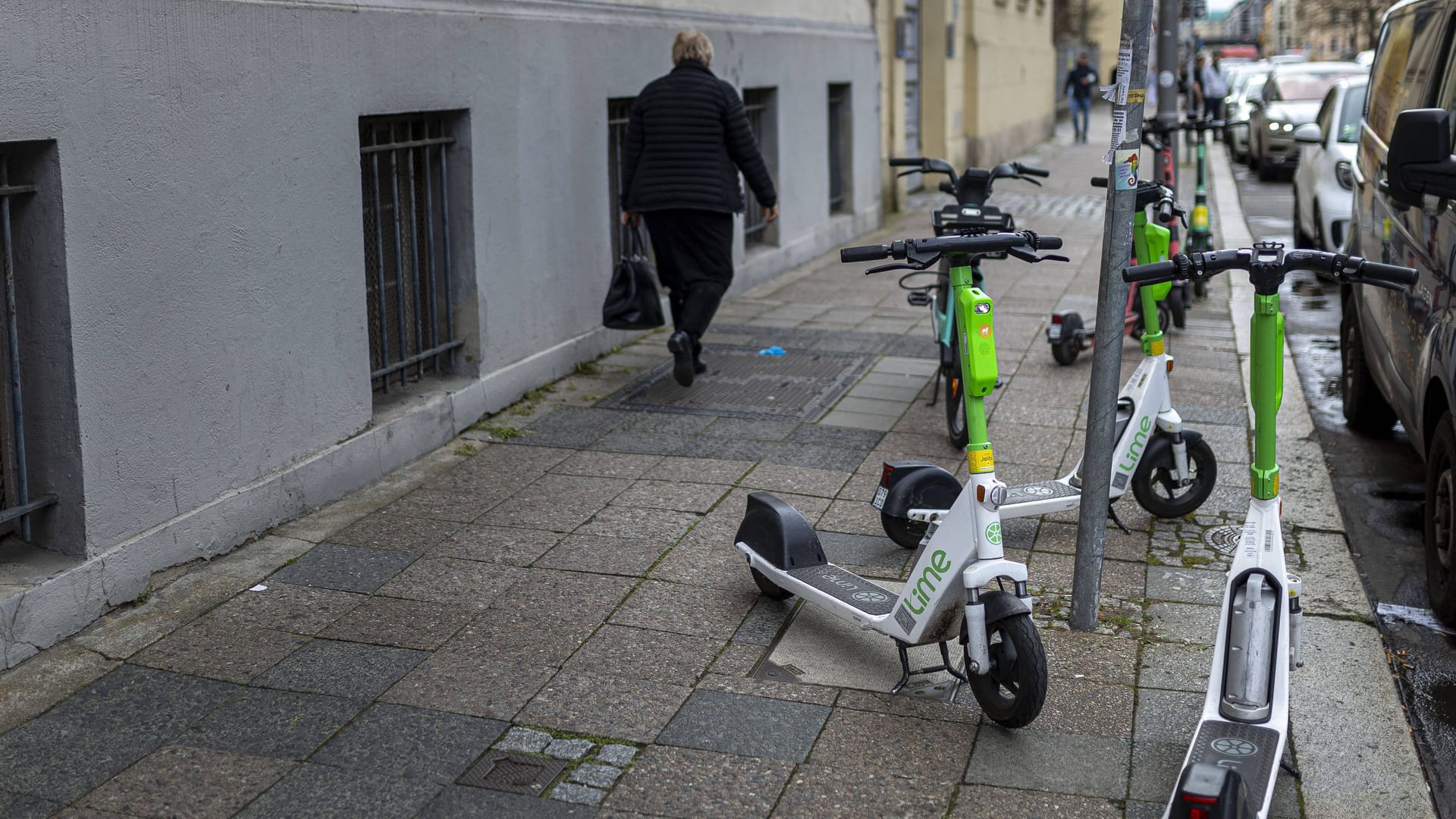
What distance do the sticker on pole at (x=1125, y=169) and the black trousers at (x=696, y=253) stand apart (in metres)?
3.87

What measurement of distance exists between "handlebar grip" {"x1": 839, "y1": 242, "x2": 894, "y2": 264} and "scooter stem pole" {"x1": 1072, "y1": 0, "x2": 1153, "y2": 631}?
756 millimetres

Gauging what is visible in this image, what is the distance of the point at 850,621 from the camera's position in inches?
179

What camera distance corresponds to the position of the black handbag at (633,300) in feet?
26.7

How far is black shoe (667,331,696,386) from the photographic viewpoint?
315 inches

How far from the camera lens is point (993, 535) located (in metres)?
4.04

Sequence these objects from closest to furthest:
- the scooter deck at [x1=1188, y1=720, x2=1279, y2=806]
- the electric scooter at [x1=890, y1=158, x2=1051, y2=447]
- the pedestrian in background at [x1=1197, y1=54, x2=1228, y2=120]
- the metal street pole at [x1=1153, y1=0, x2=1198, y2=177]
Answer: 1. the scooter deck at [x1=1188, y1=720, x2=1279, y2=806]
2. the electric scooter at [x1=890, y1=158, x2=1051, y2=447]
3. the metal street pole at [x1=1153, y1=0, x2=1198, y2=177]
4. the pedestrian in background at [x1=1197, y1=54, x2=1228, y2=120]

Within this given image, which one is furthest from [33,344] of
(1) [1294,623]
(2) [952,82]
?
(2) [952,82]

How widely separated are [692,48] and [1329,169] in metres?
6.82

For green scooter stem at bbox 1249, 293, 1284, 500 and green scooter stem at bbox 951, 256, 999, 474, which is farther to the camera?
green scooter stem at bbox 951, 256, 999, 474

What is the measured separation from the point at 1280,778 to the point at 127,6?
13.9 feet

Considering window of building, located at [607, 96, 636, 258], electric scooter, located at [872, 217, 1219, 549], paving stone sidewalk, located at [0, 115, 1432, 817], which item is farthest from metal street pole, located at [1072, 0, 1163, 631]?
window of building, located at [607, 96, 636, 258]

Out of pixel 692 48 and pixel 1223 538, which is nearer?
pixel 1223 538

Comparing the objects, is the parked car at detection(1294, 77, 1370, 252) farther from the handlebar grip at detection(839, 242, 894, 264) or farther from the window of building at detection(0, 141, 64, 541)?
the window of building at detection(0, 141, 64, 541)

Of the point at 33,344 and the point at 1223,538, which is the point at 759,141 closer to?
the point at 1223,538
